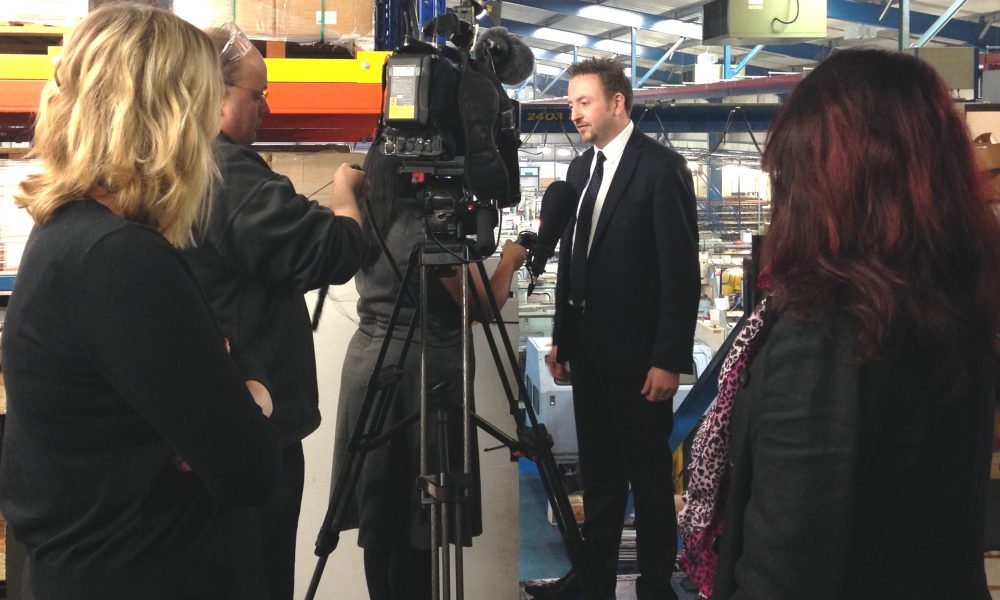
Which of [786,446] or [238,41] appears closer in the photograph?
[786,446]

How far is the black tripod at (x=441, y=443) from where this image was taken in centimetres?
178

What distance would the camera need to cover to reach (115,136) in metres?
0.95

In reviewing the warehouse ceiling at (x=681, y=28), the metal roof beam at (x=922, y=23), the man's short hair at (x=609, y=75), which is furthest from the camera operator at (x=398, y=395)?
the metal roof beam at (x=922, y=23)

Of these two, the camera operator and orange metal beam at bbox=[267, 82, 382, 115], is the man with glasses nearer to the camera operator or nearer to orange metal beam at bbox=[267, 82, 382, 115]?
the camera operator

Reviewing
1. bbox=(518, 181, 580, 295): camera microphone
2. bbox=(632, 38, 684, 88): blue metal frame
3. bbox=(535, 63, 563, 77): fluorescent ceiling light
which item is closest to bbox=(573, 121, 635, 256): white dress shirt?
bbox=(518, 181, 580, 295): camera microphone

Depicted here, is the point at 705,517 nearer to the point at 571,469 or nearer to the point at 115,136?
the point at 115,136

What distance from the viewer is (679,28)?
770 centimetres

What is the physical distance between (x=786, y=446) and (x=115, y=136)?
784mm

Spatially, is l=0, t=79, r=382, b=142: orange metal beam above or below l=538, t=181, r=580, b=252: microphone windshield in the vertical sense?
above

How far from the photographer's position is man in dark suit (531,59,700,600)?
250 centimetres

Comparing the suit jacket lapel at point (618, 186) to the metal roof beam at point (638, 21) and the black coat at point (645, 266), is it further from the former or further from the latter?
the metal roof beam at point (638, 21)

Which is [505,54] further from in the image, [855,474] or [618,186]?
[855,474]

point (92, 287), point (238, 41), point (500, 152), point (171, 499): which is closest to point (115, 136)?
point (92, 287)

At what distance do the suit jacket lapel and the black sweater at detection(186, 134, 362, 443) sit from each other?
3.33 ft
